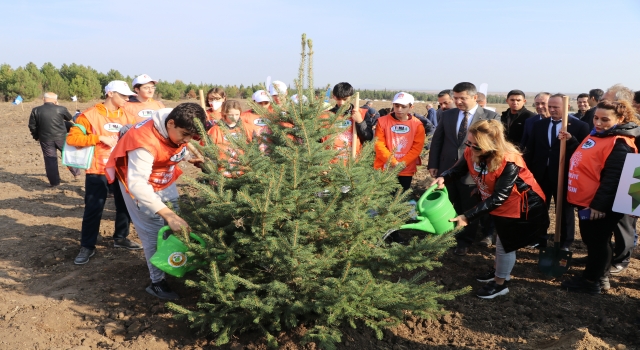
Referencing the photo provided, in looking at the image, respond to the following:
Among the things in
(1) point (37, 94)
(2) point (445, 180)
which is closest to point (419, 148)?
(2) point (445, 180)

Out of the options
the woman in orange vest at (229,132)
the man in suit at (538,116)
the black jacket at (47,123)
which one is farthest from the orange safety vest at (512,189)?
the black jacket at (47,123)

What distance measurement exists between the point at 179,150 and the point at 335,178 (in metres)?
1.35

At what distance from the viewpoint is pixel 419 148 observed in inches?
218

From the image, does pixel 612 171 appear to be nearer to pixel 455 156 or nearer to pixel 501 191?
pixel 501 191

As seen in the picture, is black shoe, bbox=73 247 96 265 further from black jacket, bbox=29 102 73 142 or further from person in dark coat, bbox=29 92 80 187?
black jacket, bbox=29 102 73 142

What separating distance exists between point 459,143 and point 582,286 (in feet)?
6.31

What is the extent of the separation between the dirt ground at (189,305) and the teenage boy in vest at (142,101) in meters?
1.72

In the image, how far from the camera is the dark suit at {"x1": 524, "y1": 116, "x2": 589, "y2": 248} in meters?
5.19

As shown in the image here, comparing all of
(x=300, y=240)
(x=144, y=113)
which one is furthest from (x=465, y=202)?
(x=144, y=113)

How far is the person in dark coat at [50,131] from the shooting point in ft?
28.6

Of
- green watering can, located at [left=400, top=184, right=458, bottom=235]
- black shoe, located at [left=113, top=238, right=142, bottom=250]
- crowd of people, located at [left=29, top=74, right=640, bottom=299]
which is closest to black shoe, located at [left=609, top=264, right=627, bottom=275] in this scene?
crowd of people, located at [left=29, top=74, right=640, bottom=299]

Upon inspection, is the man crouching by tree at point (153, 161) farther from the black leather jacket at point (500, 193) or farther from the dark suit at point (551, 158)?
the dark suit at point (551, 158)

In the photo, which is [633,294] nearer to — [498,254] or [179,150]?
[498,254]

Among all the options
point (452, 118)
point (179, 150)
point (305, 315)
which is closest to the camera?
point (305, 315)
